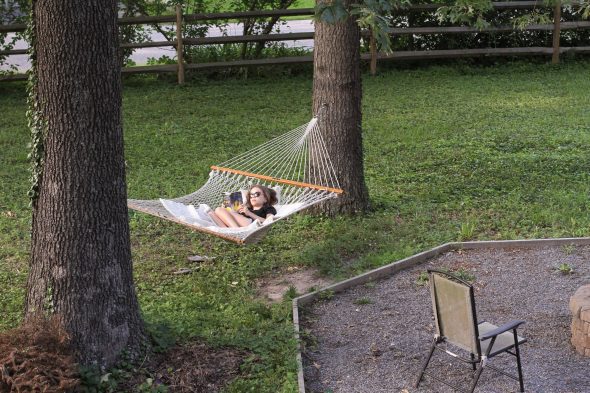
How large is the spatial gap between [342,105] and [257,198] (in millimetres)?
1339

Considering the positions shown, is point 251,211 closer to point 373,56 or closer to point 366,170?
point 366,170

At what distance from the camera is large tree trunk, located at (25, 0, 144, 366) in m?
5.36

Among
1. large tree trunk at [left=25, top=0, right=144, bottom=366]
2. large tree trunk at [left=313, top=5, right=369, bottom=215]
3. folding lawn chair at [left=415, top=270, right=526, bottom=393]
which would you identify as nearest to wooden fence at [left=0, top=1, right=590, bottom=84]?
large tree trunk at [left=313, top=5, right=369, bottom=215]

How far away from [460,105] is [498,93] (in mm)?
1233

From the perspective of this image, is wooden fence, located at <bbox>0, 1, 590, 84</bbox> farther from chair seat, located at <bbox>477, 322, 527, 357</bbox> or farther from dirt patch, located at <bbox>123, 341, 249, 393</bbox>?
chair seat, located at <bbox>477, 322, 527, 357</bbox>

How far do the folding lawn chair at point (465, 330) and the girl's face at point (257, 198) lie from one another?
10.3 feet

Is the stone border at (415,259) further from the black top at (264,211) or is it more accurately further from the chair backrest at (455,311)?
the black top at (264,211)

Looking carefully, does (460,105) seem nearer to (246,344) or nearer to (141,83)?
(141,83)

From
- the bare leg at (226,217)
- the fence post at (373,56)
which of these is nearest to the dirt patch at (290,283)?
the bare leg at (226,217)

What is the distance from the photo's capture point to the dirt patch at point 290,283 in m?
7.22

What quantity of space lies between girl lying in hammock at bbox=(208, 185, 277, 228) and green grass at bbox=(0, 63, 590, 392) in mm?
275

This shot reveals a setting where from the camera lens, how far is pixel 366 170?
1078 centimetres

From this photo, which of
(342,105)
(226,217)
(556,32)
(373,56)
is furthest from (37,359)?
(556,32)

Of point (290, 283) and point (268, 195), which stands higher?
point (268, 195)
